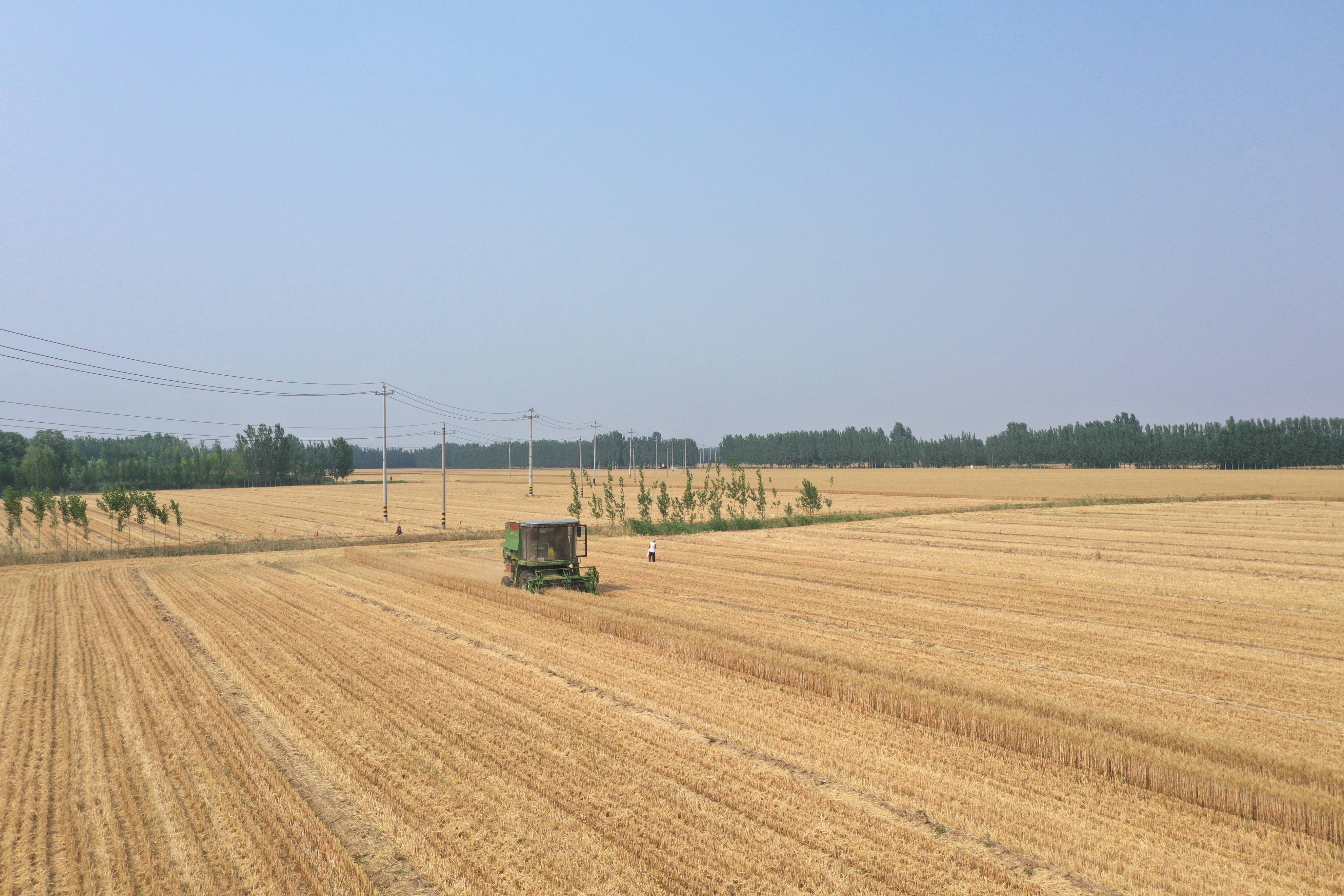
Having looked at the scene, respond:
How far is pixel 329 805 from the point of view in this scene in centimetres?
1046

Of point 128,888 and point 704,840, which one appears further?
point 704,840

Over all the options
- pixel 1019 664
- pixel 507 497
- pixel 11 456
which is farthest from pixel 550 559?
pixel 11 456

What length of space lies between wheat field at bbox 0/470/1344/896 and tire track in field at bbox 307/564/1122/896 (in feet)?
0.18

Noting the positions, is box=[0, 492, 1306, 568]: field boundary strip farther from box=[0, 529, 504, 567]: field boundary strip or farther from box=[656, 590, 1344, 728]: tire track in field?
box=[656, 590, 1344, 728]: tire track in field

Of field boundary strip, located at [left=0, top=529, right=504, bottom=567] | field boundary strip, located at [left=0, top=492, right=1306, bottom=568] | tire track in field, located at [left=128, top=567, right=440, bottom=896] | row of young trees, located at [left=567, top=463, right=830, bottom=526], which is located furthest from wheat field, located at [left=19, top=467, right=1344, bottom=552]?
tire track in field, located at [left=128, top=567, right=440, bottom=896]

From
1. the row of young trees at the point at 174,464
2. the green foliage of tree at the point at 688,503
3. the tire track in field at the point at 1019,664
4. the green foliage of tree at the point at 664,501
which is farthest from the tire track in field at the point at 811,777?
the row of young trees at the point at 174,464

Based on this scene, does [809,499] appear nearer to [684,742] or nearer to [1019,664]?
[1019,664]

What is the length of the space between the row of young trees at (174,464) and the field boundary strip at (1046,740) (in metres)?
102

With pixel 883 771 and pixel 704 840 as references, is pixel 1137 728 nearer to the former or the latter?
pixel 883 771

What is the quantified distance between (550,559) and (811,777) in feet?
57.7

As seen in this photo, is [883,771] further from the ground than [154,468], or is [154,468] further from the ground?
[154,468]

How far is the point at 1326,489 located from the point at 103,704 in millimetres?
104181

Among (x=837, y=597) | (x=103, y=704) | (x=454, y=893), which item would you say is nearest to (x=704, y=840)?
(x=454, y=893)

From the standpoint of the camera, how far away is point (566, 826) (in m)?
9.75
